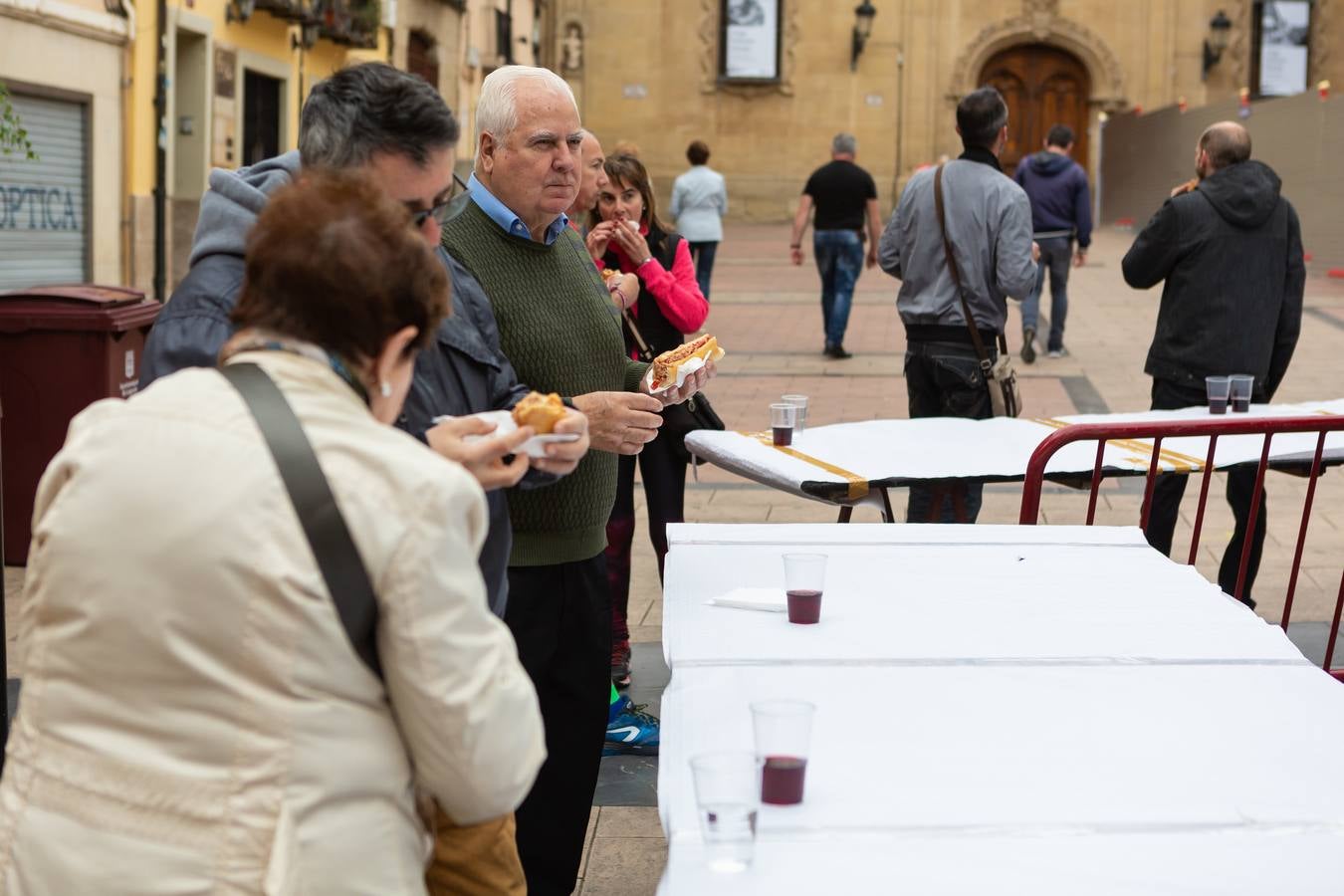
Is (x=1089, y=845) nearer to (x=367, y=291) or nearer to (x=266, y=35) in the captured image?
(x=367, y=291)

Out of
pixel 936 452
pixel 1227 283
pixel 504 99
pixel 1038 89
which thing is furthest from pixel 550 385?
pixel 1038 89

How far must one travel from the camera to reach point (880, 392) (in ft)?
40.3

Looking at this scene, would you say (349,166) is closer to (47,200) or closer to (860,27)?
(47,200)

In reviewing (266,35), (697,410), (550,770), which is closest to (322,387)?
(550,770)

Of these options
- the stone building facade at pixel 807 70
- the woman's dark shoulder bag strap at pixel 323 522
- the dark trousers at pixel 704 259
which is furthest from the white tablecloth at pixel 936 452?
the stone building facade at pixel 807 70

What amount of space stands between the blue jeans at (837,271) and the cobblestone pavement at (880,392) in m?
0.36

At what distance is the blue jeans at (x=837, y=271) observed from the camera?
564 inches

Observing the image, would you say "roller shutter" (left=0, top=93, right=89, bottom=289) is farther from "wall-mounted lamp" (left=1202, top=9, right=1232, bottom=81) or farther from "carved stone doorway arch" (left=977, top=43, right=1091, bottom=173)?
"wall-mounted lamp" (left=1202, top=9, right=1232, bottom=81)

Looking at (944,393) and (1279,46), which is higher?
→ (1279,46)

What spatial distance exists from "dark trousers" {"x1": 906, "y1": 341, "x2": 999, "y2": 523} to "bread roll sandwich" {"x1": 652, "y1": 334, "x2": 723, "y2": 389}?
220 centimetres

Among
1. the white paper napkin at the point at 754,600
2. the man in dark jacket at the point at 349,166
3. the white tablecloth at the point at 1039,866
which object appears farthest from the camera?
the white paper napkin at the point at 754,600

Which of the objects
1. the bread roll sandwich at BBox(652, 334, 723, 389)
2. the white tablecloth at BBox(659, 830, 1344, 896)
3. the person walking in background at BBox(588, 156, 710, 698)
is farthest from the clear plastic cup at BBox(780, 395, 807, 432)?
the white tablecloth at BBox(659, 830, 1344, 896)

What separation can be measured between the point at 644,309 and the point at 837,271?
29.4 ft

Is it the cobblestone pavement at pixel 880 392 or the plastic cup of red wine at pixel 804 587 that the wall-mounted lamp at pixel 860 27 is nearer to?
the cobblestone pavement at pixel 880 392
